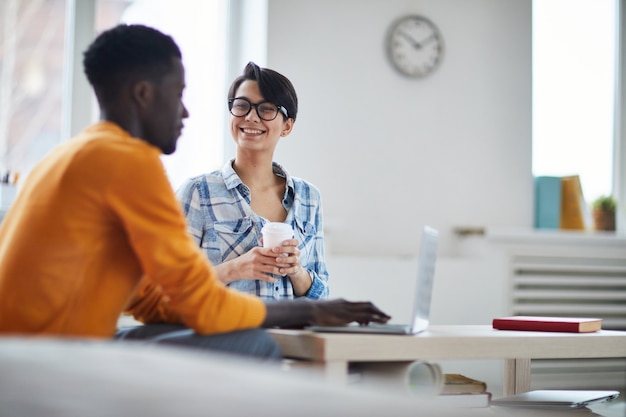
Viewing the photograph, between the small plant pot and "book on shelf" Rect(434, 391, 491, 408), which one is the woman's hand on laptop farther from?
the small plant pot

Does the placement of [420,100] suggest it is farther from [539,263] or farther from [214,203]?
[214,203]

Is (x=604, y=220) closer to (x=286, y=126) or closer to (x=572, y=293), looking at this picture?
(x=572, y=293)

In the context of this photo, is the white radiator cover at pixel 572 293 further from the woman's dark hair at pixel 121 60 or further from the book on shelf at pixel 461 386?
the woman's dark hair at pixel 121 60

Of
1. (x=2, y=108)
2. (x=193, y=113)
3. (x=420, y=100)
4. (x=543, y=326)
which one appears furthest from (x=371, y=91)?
(x=543, y=326)

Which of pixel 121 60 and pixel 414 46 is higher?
pixel 414 46

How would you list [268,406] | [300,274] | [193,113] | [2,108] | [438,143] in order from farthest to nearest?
[438,143]
[193,113]
[2,108]
[300,274]
[268,406]

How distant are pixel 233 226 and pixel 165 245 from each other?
3.22ft

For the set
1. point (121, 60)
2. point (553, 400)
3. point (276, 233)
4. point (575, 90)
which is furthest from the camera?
point (575, 90)

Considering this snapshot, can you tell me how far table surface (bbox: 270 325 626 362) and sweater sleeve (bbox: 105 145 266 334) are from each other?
0.17 metres

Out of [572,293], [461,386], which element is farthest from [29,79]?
[572,293]

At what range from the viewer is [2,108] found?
12.4ft

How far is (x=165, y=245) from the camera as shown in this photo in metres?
1.49

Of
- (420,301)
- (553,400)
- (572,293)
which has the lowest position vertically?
(553,400)

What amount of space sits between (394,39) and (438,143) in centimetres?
59
